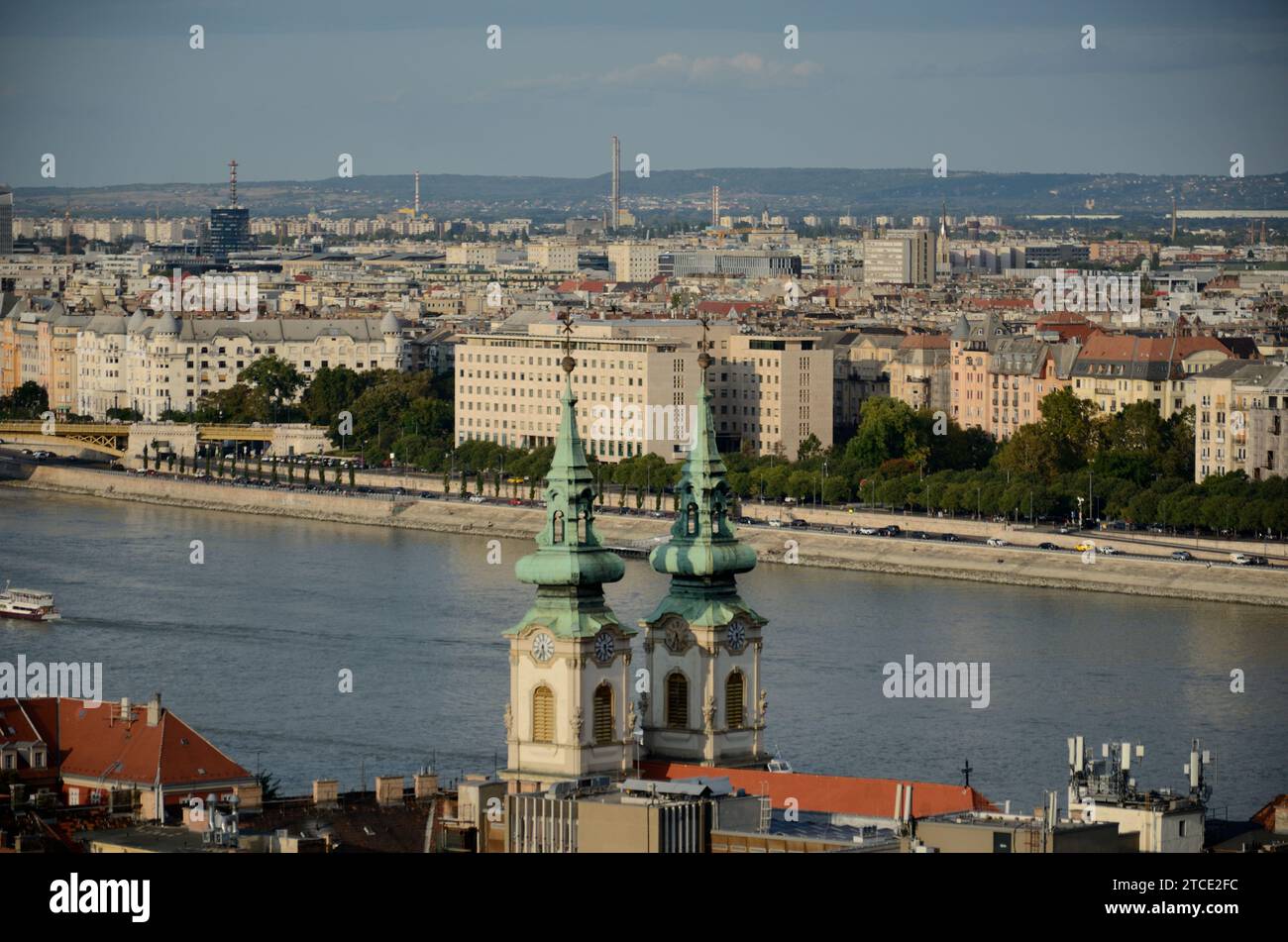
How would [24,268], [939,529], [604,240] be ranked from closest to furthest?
[939,529], [24,268], [604,240]

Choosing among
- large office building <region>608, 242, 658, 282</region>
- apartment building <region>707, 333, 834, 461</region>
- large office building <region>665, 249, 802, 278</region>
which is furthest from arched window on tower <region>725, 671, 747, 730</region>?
large office building <region>608, 242, 658, 282</region>

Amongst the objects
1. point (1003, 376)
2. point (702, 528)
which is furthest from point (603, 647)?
point (1003, 376)

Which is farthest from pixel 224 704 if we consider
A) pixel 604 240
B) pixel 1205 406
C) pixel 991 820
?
pixel 604 240

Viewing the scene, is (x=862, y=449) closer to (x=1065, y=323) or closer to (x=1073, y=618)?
(x=1065, y=323)

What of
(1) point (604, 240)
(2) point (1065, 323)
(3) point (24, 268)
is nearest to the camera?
(2) point (1065, 323)

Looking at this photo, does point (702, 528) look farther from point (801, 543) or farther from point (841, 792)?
point (801, 543)
